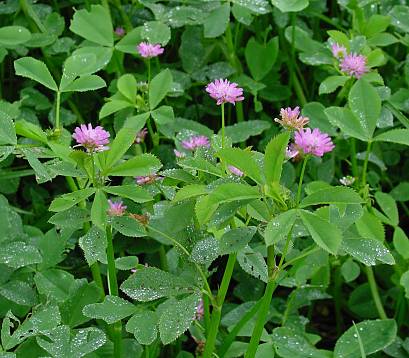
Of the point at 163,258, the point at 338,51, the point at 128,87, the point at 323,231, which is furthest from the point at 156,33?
the point at 323,231

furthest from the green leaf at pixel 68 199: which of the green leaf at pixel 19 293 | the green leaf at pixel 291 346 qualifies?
the green leaf at pixel 291 346

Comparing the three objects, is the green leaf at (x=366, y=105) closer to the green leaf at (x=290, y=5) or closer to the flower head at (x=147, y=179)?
the green leaf at (x=290, y=5)

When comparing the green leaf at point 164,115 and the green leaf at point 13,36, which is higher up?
the green leaf at point 13,36

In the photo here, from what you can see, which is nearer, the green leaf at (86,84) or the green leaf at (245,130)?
the green leaf at (86,84)

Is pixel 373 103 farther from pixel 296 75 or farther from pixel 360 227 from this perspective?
pixel 296 75

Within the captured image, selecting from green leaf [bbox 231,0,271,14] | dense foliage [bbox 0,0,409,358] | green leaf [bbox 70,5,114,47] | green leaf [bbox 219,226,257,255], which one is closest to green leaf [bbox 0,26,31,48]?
dense foliage [bbox 0,0,409,358]

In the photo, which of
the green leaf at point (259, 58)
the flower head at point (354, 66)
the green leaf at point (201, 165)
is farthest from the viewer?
the green leaf at point (259, 58)

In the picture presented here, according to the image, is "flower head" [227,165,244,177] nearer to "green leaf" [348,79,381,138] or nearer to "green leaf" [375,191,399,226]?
"green leaf" [348,79,381,138]

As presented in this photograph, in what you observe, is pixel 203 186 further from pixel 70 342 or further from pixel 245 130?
pixel 245 130
